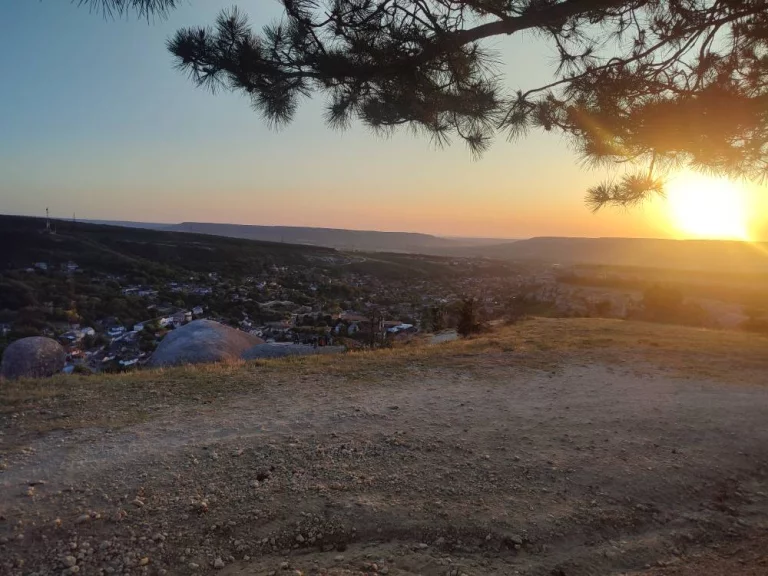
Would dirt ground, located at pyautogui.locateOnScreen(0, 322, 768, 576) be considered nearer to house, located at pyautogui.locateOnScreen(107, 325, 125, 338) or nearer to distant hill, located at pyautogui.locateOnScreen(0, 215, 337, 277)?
house, located at pyautogui.locateOnScreen(107, 325, 125, 338)

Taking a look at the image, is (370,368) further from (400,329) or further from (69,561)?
(400,329)

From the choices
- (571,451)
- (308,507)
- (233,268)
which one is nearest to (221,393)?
(308,507)

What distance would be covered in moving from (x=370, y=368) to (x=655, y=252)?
58340mm

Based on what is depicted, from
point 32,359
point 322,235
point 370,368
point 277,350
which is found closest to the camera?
point 370,368

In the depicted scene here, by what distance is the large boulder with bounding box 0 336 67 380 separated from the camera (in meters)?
7.84

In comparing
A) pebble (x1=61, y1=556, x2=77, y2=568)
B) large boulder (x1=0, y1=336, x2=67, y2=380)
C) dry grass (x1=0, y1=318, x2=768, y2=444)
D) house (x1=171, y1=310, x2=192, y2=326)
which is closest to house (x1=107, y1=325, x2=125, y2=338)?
house (x1=171, y1=310, x2=192, y2=326)

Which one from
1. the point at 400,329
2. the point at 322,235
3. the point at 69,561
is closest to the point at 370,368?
the point at 69,561

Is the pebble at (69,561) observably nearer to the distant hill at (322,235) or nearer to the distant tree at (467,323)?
the distant tree at (467,323)

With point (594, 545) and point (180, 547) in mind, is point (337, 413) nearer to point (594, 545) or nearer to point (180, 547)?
point (180, 547)

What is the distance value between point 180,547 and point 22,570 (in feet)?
2.57

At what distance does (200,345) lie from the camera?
378 inches

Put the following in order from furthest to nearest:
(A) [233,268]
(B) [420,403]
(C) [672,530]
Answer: (A) [233,268]
(B) [420,403]
(C) [672,530]

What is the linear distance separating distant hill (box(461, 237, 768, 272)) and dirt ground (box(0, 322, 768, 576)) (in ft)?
124

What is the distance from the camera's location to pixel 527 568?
2.85 m
